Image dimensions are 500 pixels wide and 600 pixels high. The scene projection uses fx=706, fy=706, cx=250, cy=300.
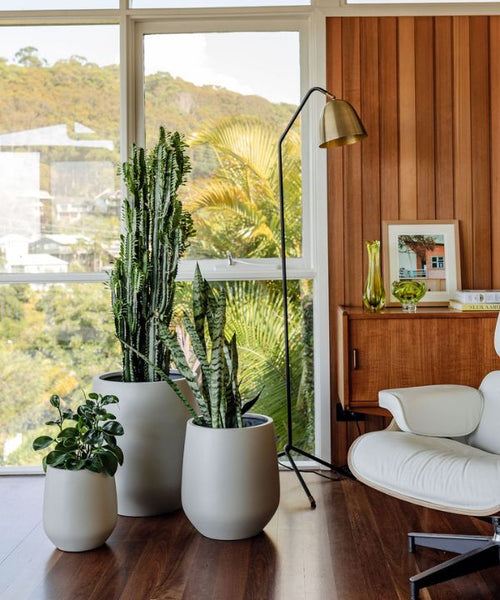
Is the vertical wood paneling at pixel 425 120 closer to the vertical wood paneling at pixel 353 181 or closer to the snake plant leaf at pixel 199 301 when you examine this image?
the vertical wood paneling at pixel 353 181

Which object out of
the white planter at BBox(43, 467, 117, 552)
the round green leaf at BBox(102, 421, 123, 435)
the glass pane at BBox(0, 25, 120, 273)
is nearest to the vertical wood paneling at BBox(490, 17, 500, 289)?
the glass pane at BBox(0, 25, 120, 273)

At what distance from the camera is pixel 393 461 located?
215cm

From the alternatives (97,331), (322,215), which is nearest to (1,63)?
(97,331)

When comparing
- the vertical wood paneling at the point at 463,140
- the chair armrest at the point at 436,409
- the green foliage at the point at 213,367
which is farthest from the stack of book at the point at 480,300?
the green foliage at the point at 213,367

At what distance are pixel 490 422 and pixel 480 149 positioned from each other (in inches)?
57.8

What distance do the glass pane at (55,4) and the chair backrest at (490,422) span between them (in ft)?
7.88

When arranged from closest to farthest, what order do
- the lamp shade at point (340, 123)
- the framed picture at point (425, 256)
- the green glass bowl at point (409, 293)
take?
1. the lamp shade at point (340, 123)
2. the green glass bowl at point (409, 293)
3. the framed picture at point (425, 256)

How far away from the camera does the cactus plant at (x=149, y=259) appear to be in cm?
292

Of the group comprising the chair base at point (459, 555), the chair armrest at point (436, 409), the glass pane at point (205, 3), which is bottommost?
the chair base at point (459, 555)

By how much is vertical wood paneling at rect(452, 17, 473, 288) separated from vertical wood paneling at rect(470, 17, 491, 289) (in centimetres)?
2

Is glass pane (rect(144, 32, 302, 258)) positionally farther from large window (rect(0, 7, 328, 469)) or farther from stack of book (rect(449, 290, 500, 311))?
stack of book (rect(449, 290, 500, 311))

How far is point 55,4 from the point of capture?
11.3ft

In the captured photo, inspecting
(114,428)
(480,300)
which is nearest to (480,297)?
(480,300)

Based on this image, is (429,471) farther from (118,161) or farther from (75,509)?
(118,161)
